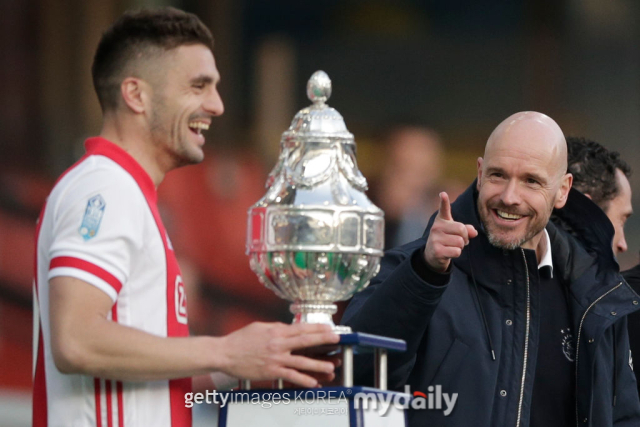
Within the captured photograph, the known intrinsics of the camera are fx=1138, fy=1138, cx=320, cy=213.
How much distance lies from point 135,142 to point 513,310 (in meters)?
1.33

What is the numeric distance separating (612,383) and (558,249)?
1.51 feet

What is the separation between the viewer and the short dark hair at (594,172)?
431cm

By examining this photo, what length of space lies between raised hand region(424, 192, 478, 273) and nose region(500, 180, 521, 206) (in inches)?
19.1

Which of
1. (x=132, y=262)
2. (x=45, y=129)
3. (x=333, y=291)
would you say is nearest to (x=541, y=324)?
(x=333, y=291)

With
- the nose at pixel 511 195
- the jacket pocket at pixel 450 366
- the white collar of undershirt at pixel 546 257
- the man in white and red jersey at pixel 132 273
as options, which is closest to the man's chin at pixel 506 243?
the nose at pixel 511 195

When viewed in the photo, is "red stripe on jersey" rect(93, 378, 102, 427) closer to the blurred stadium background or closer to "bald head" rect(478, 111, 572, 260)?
"bald head" rect(478, 111, 572, 260)

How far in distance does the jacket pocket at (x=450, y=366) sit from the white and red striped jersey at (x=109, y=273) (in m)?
0.89

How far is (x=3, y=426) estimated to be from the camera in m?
6.51

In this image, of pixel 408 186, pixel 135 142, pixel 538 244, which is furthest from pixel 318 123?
pixel 408 186

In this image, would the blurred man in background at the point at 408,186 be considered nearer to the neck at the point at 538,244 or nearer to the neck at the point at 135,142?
the neck at the point at 538,244

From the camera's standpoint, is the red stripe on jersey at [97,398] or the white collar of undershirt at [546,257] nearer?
the red stripe on jersey at [97,398]

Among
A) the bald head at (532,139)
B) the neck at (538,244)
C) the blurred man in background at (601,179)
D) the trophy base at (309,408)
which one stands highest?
the blurred man in background at (601,179)

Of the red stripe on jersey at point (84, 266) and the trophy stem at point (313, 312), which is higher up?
the red stripe on jersey at point (84, 266)

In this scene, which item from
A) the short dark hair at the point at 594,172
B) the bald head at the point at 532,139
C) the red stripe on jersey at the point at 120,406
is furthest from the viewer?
the short dark hair at the point at 594,172
